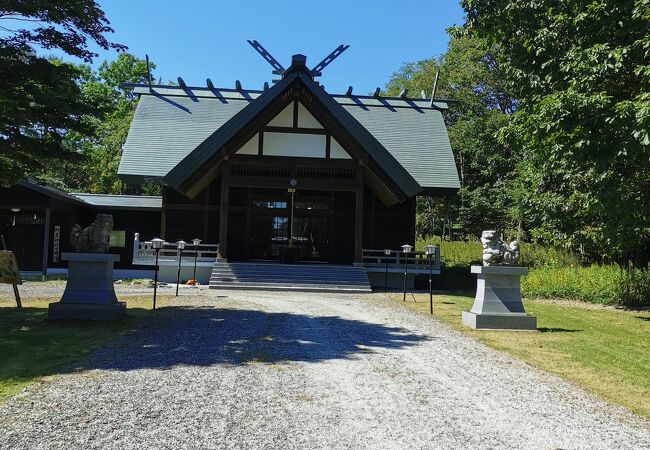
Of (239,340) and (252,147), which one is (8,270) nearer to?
(239,340)

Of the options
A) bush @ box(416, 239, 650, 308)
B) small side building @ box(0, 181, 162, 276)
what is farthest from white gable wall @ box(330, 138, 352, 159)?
small side building @ box(0, 181, 162, 276)

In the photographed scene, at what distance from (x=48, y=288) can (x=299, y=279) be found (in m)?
7.53

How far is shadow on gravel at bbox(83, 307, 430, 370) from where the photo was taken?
21.4ft

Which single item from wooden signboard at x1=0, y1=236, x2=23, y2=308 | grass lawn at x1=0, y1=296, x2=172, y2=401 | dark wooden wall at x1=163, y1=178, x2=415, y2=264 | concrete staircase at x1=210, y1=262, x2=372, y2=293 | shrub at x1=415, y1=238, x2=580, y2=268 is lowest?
grass lawn at x1=0, y1=296, x2=172, y2=401

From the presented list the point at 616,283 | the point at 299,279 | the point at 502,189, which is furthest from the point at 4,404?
the point at 502,189

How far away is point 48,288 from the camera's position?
1466cm

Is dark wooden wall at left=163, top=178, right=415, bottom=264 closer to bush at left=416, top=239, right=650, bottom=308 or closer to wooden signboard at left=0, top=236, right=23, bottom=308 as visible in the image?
bush at left=416, top=239, right=650, bottom=308

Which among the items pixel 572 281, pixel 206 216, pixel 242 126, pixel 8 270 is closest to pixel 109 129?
pixel 206 216

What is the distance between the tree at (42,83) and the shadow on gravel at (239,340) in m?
3.84

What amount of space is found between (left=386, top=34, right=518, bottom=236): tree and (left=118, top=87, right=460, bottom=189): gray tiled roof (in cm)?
1018

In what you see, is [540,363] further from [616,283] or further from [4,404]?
[616,283]

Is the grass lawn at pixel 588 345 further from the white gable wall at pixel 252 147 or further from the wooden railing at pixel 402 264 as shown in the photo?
the white gable wall at pixel 252 147

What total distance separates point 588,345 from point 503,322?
1661mm

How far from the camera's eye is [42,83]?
28.3 ft
